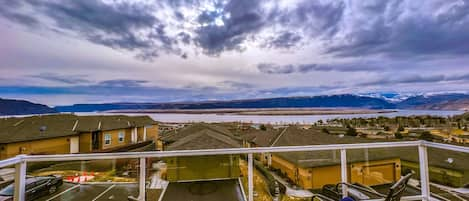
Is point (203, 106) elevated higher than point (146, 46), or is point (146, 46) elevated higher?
point (146, 46)

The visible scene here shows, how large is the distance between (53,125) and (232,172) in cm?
2140

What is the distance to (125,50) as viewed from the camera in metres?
9.86

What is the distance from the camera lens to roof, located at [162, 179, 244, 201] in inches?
125

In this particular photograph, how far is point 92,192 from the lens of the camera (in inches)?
109

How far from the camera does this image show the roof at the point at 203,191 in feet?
10.4

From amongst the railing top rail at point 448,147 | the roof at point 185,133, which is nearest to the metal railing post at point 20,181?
the railing top rail at point 448,147

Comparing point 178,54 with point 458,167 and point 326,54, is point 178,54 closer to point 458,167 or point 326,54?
Result: point 326,54

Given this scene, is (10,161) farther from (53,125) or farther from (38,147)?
(53,125)

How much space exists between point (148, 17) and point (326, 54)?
865cm

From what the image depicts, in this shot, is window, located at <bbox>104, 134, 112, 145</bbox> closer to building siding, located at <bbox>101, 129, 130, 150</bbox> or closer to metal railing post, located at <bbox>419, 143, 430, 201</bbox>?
building siding, located at <bbox>101, 129, 130, 150</bbox>

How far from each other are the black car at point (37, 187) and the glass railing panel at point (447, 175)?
4.47 m

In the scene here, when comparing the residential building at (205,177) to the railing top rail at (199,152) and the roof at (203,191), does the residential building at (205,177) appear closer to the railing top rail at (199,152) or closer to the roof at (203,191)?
the roof at (203,191)

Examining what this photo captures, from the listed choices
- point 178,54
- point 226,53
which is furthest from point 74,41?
point 226,53

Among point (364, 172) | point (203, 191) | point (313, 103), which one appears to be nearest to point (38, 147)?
point (203, 191)
